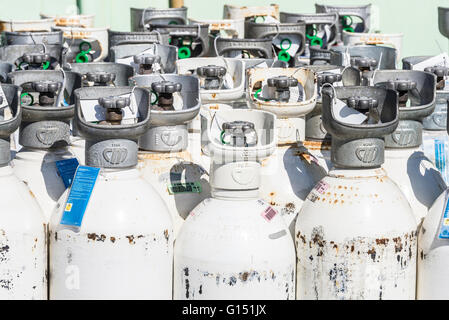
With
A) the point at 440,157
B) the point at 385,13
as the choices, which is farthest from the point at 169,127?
the point at 385,13

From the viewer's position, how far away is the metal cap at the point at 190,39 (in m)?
5.35

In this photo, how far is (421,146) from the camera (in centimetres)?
361

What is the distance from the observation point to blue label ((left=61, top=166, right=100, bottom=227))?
9.39 feet

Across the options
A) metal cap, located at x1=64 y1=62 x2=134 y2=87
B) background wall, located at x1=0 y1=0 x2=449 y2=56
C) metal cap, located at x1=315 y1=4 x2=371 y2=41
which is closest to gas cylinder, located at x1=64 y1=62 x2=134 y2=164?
metal cap, located at x1=64 y1=62 x2=134 y2=87

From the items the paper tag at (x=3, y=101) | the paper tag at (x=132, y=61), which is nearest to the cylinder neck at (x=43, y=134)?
the paper tag at (x=3, y=101)

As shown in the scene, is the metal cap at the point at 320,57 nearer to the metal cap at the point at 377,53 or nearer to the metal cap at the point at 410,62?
the metal cap at the point at 377,53

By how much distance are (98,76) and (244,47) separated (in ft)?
4.35

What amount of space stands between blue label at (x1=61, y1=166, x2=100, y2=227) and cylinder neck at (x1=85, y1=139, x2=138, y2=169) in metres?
0.03

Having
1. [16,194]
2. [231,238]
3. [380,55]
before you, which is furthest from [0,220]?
[380,55]

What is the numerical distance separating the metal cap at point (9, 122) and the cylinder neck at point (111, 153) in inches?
8.8

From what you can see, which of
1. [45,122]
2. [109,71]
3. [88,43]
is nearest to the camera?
[45,122]

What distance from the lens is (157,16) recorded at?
647 cm

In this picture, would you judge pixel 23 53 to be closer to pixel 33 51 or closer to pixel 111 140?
pixel 33 51

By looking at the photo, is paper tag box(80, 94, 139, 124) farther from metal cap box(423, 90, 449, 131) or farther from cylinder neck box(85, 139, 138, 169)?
metal cap box(423, 90, 449, 131)
